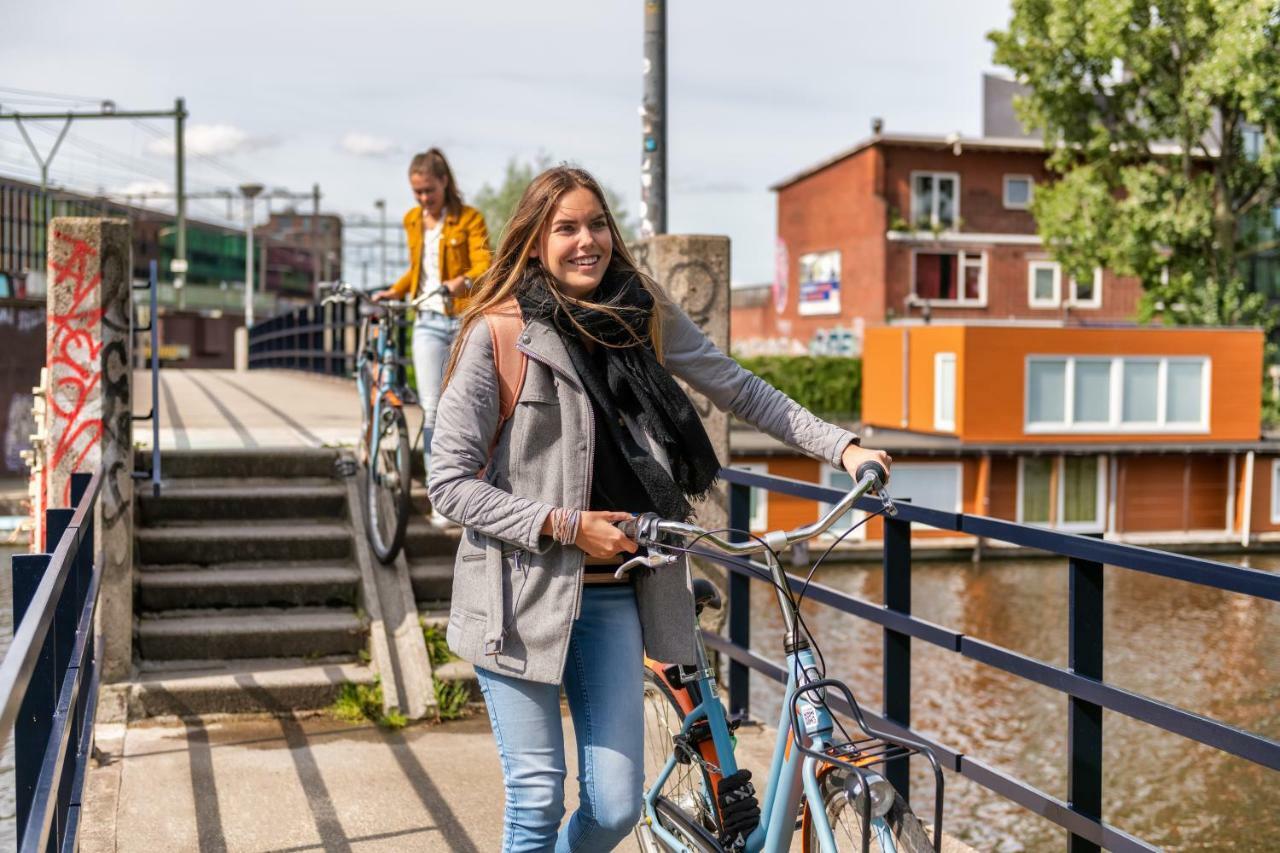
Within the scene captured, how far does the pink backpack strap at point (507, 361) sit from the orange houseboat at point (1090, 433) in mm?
27614

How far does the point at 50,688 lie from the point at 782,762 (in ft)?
4.96

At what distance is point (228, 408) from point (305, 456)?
6.06 metres

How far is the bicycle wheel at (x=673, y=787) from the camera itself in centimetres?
320

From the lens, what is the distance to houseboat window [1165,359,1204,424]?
32.8 meters

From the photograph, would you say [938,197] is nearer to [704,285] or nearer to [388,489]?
[704,285]

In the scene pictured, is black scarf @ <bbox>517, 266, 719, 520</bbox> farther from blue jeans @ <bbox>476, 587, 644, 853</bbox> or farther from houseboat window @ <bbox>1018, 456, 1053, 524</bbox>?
houseboat window @ <bbox>1018, 456, 1053, 524</bbox>

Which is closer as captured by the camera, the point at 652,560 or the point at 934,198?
the point at 652,560

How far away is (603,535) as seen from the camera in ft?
8.94

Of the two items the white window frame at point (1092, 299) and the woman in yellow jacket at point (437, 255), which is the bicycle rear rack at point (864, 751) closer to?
the woman in yellow jacket at point (437, 255)

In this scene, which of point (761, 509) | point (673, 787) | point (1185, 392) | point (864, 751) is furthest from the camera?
point (1185, 392)

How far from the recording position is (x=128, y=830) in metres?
4.61

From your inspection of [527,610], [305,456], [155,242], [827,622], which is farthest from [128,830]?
[155,242]

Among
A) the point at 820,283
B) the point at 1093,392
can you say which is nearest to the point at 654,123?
the point at 1093,392

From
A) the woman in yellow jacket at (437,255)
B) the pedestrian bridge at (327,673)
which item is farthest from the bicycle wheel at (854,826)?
the woman in yellow jacket at (437,255)
